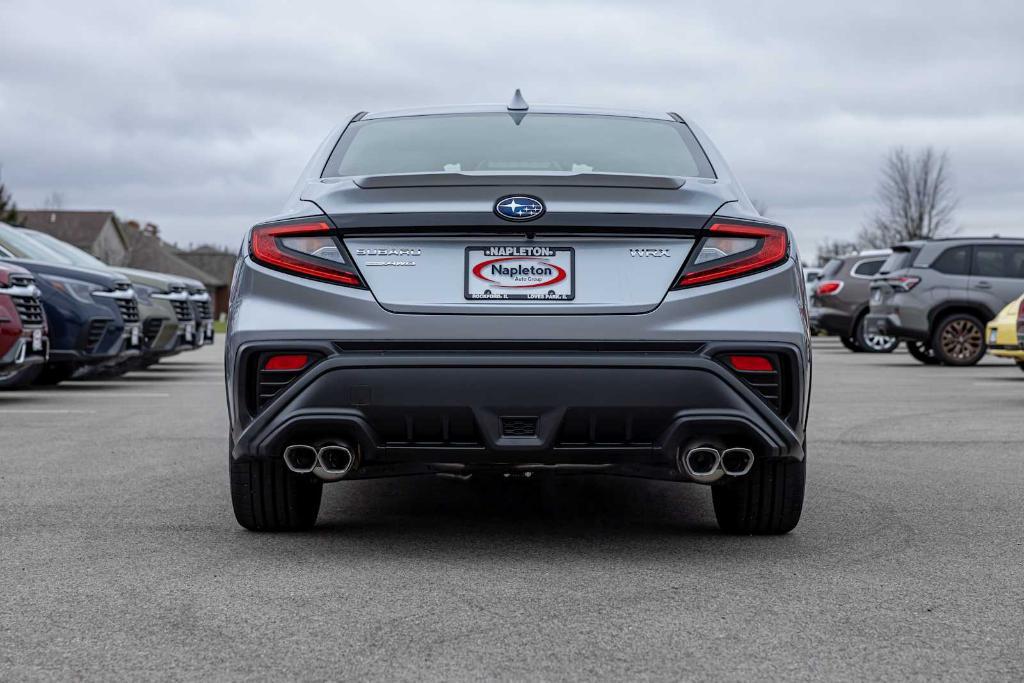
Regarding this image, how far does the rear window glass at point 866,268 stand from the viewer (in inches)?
972

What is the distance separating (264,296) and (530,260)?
90 cm

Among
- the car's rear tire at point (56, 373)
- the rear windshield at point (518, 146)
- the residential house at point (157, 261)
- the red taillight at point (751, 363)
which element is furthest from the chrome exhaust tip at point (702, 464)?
the residential house at point (157, 261)

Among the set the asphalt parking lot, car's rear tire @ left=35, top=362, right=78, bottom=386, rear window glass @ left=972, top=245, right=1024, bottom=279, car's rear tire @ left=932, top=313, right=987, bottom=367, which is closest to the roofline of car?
the asphalt parking lot

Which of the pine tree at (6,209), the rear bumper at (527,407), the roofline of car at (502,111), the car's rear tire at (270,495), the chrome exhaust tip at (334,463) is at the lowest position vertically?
the pine tree at (6,209)

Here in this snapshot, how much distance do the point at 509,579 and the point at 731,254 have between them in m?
1.29

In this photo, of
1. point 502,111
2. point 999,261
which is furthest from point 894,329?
point 502,111

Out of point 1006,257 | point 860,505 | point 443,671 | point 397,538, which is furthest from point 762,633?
point 1006,257

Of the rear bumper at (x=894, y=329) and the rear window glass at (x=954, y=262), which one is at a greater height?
the rear window glass at (x=954, y=262)

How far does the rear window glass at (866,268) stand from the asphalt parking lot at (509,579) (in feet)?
56.5

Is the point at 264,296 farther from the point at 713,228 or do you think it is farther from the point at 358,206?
the point at 713,228

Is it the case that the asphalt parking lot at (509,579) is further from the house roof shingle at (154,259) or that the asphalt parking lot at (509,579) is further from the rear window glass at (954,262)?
the house roof shingle at (154,259)

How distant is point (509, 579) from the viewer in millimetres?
4516

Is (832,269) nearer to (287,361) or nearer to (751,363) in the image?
(751,363)

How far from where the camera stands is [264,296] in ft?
15.4
